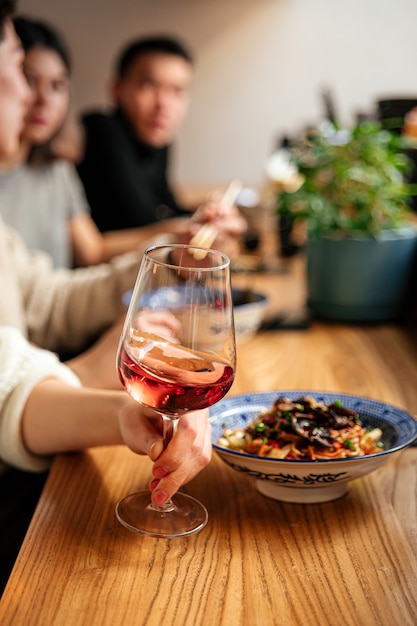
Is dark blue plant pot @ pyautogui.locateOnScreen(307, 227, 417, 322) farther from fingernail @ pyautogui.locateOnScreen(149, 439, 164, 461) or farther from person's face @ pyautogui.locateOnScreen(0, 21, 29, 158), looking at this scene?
fingernail @ pyautogui.locateOnScreen(149, 439, 164, 461)

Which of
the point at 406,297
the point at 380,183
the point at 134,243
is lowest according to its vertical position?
the point at 134,243

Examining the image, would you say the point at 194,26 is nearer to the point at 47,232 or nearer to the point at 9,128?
the point at 47,232

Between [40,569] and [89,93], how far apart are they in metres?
4.62

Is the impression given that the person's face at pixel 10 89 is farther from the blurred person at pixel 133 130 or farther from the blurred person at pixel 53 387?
the blurred person at pixel 133 130

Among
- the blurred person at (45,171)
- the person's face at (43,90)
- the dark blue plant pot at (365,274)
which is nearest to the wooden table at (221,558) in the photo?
the dark blue plant pot at (365,274)

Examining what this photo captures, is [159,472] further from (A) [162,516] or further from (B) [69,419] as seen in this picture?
(B) [69,419]

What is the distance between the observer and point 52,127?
7.88ft

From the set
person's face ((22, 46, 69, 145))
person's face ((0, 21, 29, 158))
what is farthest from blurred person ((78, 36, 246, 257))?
person's face ((0, 21, 29, 158))

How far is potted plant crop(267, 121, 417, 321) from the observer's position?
1498mm

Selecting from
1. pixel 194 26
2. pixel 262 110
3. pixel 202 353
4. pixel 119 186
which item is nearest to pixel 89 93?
pixel 194 26

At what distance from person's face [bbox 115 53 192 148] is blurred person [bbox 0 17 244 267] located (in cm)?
79

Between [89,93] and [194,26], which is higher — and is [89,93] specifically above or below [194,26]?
below

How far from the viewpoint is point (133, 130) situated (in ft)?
11.2

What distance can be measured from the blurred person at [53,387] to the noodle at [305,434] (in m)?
0.07
